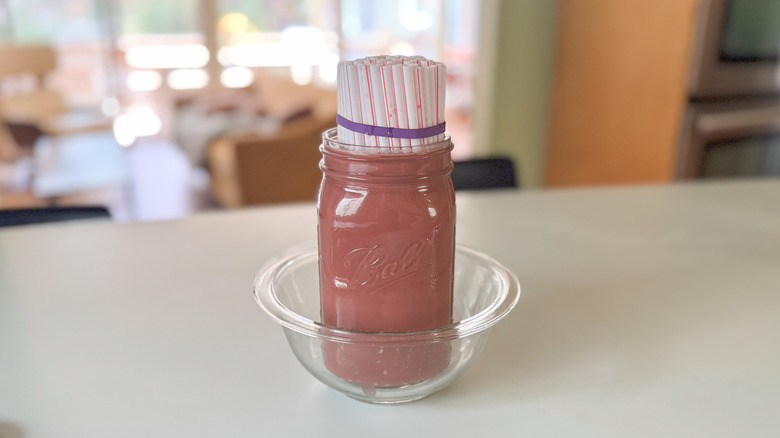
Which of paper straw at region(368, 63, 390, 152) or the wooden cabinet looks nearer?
paper straw at region(368, 63, 390, 152)

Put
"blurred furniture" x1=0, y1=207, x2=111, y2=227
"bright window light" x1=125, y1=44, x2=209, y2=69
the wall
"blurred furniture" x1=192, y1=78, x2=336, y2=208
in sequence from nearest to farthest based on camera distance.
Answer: "blurred furniture" x1=0, y1=207, x2=111, y2=227 < "blurred furniture" x1=192, y1=78, x2=336, y2=208 < the wall < "bright window light" x1=125, y1=44, x2=209, y2=69

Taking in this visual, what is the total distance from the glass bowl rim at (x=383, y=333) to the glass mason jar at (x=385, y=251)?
0.02 m

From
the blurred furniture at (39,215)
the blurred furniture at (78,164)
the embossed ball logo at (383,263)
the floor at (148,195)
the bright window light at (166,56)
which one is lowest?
the floor at (148,195)

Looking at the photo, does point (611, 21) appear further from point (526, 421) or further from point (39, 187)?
point (39, 187)

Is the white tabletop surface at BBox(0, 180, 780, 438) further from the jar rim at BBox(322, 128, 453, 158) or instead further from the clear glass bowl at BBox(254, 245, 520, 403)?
the jar rim at BBox(322, 128, 453, 158)

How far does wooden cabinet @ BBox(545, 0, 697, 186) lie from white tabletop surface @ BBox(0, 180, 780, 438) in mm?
1478

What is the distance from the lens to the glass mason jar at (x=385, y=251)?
477mm

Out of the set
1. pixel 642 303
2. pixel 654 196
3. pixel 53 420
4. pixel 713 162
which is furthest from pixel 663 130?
pixel 53 420

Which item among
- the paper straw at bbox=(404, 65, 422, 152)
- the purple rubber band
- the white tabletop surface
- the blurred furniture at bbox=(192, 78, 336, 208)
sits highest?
the paper straw at bbox=(404, 65, 422, 152)

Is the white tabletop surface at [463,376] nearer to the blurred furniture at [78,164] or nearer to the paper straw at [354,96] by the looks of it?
the paper straw at [354,96]

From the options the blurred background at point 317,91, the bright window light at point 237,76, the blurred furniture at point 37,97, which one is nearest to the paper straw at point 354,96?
the blurred background at point 317,91

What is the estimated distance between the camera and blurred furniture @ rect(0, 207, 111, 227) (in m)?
1.04

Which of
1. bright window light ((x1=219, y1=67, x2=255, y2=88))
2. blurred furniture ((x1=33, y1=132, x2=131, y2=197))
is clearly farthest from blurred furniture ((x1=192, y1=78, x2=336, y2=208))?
bright window light ((x1=219, y1=67, x2=255, y2=88))

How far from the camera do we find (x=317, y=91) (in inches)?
153
